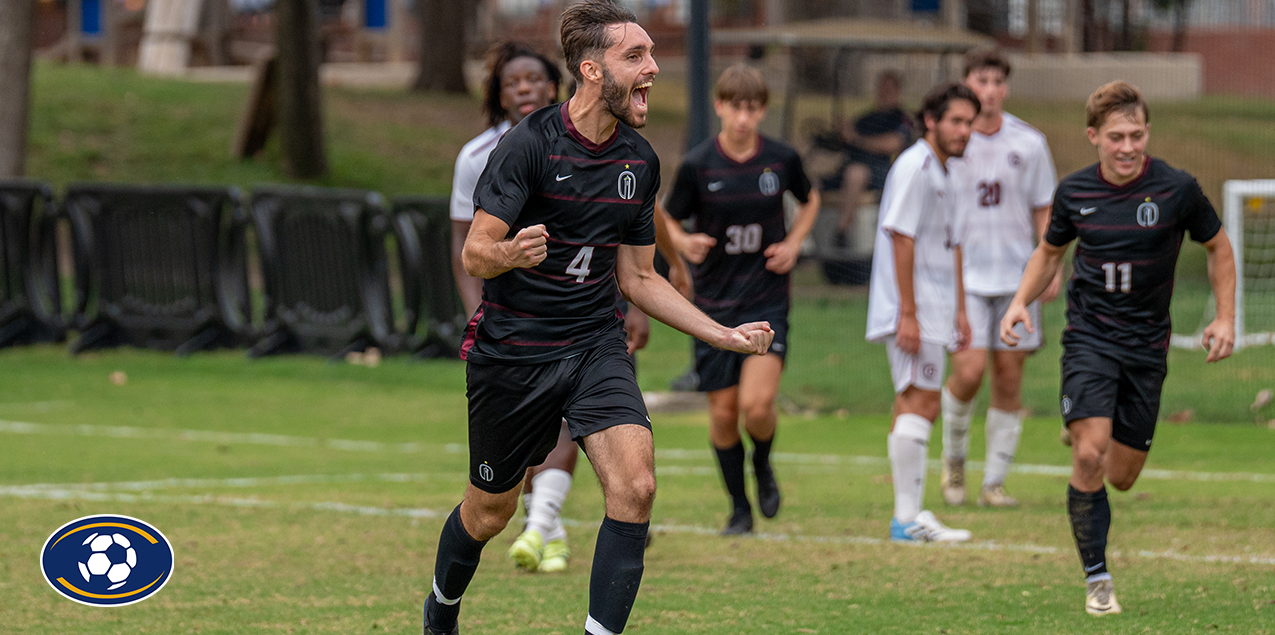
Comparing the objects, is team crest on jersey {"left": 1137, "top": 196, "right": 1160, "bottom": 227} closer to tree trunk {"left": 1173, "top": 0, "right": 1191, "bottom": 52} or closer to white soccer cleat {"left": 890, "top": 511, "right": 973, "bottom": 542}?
white soccer cleat {"left": 890, "top": 511, "right": 973, "bottom": 542}

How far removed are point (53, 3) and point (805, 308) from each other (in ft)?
112

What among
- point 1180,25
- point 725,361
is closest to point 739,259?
point 725,361

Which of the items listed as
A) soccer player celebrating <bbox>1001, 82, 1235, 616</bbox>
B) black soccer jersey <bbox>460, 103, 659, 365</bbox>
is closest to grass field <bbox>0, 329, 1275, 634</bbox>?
soccer player celebrating <bbox>1001, 82, 1235, 616</bbox>

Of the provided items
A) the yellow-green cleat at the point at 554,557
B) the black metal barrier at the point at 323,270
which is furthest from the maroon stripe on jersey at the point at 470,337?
the black metal barrier at the point at 323,270

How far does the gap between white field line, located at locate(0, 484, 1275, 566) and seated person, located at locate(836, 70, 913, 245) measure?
28.9 feet

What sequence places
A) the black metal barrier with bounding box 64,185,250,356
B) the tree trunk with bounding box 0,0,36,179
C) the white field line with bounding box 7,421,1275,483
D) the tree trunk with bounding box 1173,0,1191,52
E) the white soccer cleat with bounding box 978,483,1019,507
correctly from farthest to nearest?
the tree trunk with bounding box 1173,0,1191,52, the tree trunk with bounding box 0,0,36,179, the black metal barrier with bounding box 64,185,250,356, the white field line with bounding box 7,421,1275,483, the white soccer cleat with bounding box 978,483,1019,507

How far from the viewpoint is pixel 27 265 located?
49.9 ft

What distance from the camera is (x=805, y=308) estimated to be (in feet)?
54.4

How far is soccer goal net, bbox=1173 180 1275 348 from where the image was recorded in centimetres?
1312

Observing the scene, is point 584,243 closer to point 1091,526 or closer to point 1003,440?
point 1091,526

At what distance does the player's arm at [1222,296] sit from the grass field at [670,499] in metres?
0.96

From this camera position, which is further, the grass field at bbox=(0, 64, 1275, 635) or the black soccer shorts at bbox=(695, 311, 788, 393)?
the black soccer shorts at bbox=(695, 311, 788, 393)

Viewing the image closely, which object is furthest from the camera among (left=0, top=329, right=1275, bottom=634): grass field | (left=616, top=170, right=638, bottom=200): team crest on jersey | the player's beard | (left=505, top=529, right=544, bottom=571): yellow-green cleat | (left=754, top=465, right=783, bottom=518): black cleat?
(left=754, top=465, right=783, bottom=518): black cleat

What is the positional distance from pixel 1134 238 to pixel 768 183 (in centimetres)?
212
